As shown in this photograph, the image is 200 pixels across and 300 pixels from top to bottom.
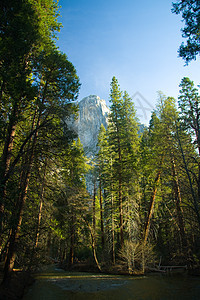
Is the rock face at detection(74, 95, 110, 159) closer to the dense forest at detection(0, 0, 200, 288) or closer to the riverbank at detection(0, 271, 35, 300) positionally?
the dense forest at detection(0, 0, 200, 288)

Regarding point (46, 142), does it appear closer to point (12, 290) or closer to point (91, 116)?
point (12, 290)

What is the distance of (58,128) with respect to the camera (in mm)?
7836

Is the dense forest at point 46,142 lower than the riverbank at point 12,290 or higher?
higher

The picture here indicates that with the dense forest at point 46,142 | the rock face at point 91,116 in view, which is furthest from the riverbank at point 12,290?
the rock face at point 91,116

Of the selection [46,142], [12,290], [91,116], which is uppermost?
[91,116]

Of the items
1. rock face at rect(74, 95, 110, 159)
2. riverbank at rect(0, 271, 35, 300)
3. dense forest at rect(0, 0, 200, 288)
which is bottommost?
riverbank at rect(0, 271, 35, 300)

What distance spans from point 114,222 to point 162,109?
434 inches

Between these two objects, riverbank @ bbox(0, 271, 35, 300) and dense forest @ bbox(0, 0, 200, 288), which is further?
dense forest @ bbox(0, 0, 200, 288)

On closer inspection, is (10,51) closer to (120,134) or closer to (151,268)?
(120,134)

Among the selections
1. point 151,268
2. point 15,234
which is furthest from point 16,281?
point 151,268

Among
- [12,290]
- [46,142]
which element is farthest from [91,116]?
[12,290]

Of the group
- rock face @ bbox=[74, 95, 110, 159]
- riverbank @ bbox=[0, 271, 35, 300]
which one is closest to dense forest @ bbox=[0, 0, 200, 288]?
riverbank @ bbox=[0, 271, 35, 300]

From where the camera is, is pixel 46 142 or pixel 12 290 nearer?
pixel 12 290

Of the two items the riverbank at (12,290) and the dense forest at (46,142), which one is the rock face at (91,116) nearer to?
the dense forest at (46,142)
